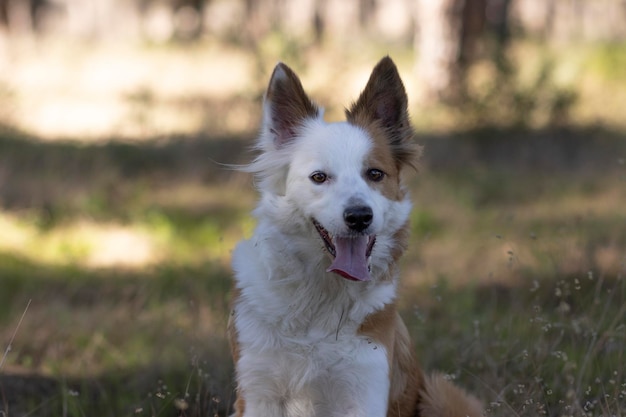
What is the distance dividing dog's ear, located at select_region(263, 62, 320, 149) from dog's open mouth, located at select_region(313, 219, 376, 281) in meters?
0.61

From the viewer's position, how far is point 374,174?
3686 mm

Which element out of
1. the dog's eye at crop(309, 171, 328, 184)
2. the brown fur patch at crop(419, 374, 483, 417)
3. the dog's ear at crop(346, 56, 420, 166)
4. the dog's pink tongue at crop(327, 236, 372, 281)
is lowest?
the brown fur patch at crop(419, 374, 483, 417)

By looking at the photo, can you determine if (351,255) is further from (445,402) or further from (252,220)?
(445,402)

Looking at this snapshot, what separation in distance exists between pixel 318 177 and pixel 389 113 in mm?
593

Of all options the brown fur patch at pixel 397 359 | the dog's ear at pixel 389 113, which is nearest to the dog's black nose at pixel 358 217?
the brown fur patch at pixel 397 359

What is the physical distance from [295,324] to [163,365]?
1.84m

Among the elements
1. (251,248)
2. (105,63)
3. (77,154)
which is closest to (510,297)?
(251,248)

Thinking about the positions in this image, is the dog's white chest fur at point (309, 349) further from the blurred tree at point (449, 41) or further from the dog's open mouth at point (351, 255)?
the blurred tree at point (449, 41)

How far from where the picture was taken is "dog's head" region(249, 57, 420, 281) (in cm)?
349

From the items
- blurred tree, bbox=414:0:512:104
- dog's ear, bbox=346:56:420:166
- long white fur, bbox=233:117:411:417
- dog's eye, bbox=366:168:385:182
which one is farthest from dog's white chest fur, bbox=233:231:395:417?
blurred tree, bbox=414:0:512:104

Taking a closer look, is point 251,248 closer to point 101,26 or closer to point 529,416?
point 529,416

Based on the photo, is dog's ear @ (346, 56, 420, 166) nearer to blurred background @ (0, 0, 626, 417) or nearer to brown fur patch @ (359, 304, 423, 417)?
blurred background @ (0, 0, 626, 417)

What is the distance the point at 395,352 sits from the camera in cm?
380

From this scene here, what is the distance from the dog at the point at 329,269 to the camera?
138 inches
